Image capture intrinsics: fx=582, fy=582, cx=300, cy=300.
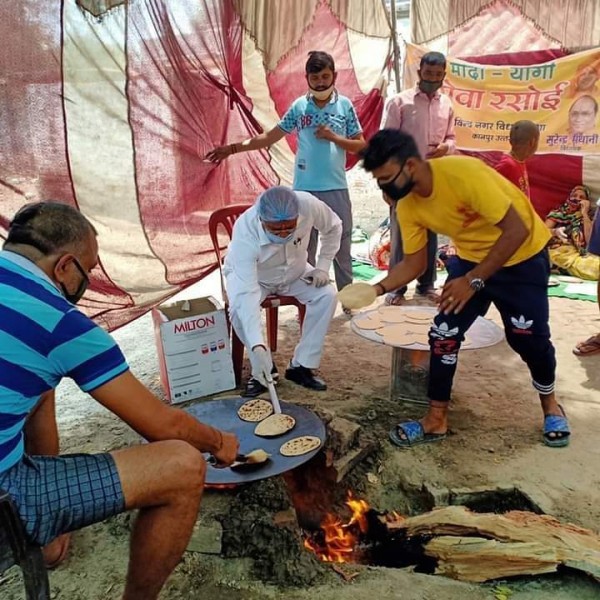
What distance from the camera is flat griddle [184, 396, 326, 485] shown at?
212cm

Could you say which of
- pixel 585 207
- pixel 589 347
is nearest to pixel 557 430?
pixel 589 347

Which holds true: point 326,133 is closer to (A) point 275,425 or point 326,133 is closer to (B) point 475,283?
(B) point 475,283

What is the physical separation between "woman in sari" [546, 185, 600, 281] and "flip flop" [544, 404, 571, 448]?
125 inches

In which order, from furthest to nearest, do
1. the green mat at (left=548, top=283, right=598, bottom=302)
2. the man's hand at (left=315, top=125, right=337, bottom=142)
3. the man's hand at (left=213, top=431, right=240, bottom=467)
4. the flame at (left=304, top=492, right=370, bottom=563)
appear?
1. the green mat at (left=548, top=283, right=598, bottom=302)
2. the man's hand at (left=315, top=125, right=337, bottom=142)
3. the flame at (left=304, top=492, right=370, bottom=563)
4. the man's hand at (left=213, top=431, right=240, bottom=467)

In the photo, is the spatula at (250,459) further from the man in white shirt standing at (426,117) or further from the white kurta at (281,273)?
the man in white shirt standing at (426,117)

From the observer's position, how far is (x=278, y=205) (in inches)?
120

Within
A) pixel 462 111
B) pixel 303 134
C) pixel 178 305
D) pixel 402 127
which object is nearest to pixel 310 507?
pixel 178 305

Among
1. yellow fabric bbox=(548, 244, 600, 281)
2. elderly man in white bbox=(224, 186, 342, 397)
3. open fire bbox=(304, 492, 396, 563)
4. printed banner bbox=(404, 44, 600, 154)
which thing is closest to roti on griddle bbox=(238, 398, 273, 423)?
elderly man in white bbox=(224, 186, 342, 397)

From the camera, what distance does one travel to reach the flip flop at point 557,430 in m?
2.79

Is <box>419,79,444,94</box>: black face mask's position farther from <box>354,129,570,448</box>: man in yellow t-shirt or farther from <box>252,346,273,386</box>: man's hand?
<box>252,346,273,386</box>: man's hand

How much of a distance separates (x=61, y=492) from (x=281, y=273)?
6.85 ft

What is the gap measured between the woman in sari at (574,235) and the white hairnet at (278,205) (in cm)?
375

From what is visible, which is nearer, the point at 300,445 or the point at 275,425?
the point at 300,445

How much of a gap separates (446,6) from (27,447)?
21.1 feet
